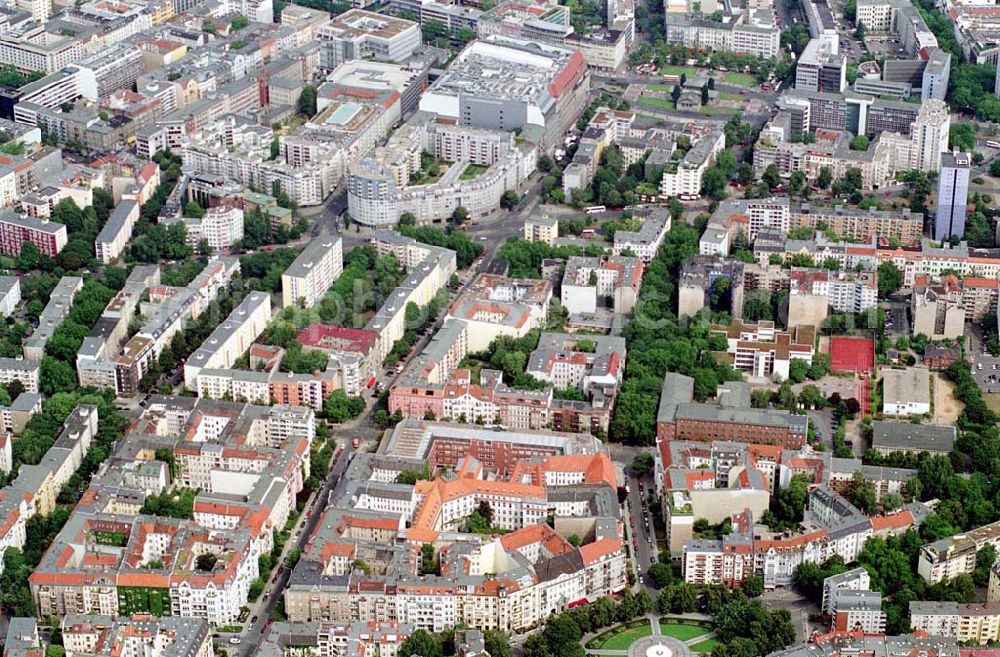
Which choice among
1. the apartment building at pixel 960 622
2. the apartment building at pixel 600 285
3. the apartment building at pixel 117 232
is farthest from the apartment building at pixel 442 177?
the apartment building at pixel 960 622

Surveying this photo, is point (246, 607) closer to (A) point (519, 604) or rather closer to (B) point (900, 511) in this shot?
(A) point (519, 604)

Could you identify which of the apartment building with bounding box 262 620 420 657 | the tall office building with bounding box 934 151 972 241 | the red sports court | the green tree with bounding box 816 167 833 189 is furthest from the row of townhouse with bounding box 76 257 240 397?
the tall office building with bounding box 934 151 972 241

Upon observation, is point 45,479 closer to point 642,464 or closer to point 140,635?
point 140,635

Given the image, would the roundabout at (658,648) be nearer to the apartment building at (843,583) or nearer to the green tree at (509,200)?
the apartment building at (843,583)

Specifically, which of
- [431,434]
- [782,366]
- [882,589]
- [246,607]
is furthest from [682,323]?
[246,607]

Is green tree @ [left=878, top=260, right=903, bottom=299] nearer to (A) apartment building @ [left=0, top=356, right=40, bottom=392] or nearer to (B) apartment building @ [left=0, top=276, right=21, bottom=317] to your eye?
(A) apartment building @ [left=0, top=356, right=40, bottom=392]
